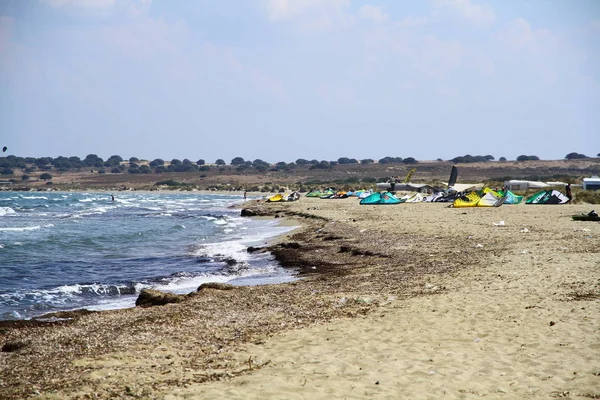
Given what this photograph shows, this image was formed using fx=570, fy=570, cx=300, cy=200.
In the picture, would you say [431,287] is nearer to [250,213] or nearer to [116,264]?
[116,264]

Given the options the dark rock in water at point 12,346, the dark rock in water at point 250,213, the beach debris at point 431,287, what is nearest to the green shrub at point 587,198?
the dark rock in water at point 250,213

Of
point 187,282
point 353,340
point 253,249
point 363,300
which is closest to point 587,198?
point 253,249

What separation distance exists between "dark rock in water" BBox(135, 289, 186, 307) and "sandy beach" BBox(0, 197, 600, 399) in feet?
1.02

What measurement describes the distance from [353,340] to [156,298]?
5.68 metres

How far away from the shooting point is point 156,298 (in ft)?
41.5

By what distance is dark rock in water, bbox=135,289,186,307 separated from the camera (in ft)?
40.6

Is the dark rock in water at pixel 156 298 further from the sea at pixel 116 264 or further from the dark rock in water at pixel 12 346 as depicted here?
the dark rock in water at pixel 12 346

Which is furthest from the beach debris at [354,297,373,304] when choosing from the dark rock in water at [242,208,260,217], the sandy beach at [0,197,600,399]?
the dark rock in water at [242,208,260,217]

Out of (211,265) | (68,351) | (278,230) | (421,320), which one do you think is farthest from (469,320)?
(278,230)

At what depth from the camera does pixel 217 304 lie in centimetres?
1180

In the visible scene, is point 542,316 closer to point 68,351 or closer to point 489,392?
point 489,392

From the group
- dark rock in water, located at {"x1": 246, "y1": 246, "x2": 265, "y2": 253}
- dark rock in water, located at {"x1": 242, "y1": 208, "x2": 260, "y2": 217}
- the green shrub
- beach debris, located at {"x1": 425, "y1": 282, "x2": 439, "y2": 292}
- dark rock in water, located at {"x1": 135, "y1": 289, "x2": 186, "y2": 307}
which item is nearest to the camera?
beach debris, located at {"x1": 425, "y1": 282, "x2": 439, "y2": 292}

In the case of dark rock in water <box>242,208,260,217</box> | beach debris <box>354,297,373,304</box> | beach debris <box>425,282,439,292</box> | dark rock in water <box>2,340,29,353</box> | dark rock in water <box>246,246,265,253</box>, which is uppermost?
beach debris <box>425,282,439,292</box>

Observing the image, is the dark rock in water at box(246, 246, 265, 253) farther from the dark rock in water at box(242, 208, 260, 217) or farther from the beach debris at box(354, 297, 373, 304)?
the dark rock in water at box(242, 208, 260, 217)
